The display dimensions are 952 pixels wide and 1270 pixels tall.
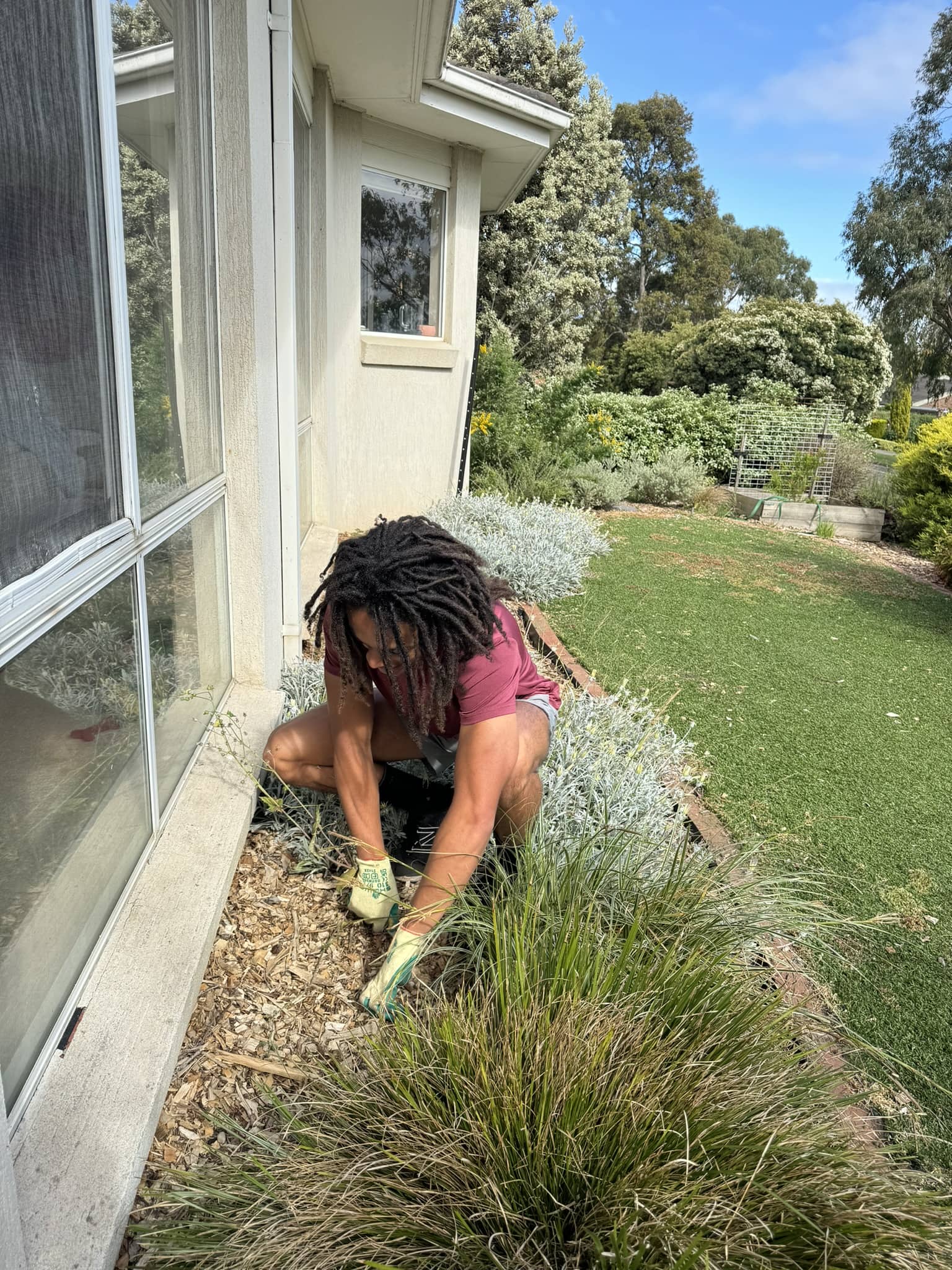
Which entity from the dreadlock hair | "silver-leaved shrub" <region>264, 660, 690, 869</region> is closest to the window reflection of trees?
"silver-leaved shrub" <region>264, 660, 690, 869</region>

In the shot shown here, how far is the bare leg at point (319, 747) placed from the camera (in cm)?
250

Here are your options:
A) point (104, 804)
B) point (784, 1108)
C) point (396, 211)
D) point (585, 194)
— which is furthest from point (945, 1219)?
point (585, 194)

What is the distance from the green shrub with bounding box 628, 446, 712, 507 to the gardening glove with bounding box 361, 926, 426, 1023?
32.7 feet

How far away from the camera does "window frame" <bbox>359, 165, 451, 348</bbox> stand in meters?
6.66

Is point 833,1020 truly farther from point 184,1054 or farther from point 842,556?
point 842,556

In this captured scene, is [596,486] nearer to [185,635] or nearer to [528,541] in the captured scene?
[528,541]

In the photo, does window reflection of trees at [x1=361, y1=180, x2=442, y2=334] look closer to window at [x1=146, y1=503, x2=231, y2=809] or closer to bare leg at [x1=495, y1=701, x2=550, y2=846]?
window at [x1=146, y1=503, x2=231, y2=809]

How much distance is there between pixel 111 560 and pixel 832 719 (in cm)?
384

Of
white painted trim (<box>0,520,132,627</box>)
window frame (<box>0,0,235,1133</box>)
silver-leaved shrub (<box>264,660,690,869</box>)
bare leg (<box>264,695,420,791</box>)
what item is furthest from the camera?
bare leg (<box>264,695,420,791</box>)

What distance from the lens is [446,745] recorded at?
8.00 ft

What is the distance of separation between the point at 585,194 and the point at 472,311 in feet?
47.3

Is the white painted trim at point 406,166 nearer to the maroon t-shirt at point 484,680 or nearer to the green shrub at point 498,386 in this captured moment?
the green shrub at point 498,386

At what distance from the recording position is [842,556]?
9.13 meters

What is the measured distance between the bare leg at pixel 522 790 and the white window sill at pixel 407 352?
5305mm
